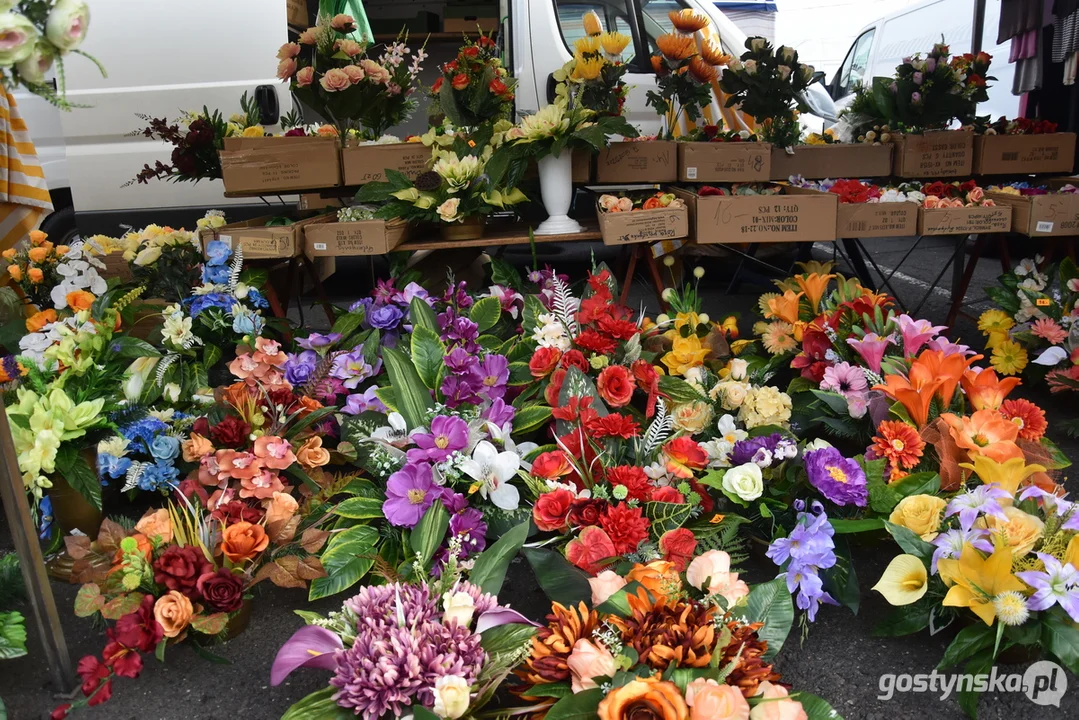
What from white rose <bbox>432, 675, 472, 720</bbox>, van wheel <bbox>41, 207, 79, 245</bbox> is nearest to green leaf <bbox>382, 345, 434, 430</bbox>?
white rose <bbox>432, 675, 472, 720</bbox>

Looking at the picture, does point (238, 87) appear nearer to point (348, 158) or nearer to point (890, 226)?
point (348, 158)

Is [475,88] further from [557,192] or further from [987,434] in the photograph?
[987,434]

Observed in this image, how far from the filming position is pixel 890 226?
2.97 metres

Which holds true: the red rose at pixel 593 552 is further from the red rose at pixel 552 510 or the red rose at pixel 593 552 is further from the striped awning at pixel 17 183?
the striped awning at pixel 17 183

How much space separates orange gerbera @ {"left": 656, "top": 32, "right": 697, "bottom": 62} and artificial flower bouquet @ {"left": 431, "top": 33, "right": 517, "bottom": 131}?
0.67 metres

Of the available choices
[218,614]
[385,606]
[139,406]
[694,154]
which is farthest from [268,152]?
[385,606]

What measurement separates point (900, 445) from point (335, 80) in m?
2.42

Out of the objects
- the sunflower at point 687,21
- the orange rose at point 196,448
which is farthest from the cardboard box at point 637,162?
the orange rose at point 196,448

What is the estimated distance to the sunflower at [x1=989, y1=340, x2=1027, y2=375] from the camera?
296 cm

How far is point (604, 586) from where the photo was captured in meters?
1.38

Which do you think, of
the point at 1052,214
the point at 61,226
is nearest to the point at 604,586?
the point at 1052,214

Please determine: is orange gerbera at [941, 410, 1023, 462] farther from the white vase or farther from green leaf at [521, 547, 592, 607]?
the white vase

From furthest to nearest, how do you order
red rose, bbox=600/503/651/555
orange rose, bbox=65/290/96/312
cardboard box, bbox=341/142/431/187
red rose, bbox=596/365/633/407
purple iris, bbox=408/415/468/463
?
cardboard box, bbox=341/142/431/187
orange rose, bbox=65/290/96/312
red rose, bbox=596/365/633/407
purple iris, bbox=408/415/468/463
red rose, bbox=600/503/651/555

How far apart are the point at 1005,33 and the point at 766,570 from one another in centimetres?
467
